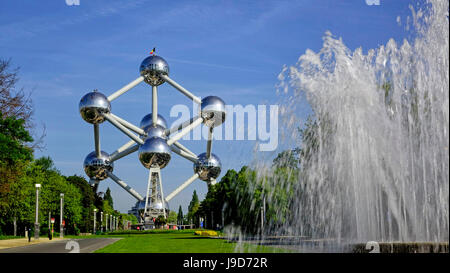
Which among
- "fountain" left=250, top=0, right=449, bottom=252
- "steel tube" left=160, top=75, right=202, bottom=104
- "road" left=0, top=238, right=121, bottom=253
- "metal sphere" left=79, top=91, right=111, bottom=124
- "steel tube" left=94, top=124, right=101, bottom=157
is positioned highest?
"steel tube" left=160, top=75, right=202, bottom=104

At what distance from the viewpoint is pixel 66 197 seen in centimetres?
7169

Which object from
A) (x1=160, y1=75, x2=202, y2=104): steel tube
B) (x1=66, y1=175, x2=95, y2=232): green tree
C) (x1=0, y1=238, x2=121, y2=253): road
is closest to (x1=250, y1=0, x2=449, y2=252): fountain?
(x1=0, y1=238, x2=121, y2=253): road

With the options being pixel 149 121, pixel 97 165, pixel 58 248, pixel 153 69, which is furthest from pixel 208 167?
pixel 58 248

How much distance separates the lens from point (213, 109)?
67.4 meters

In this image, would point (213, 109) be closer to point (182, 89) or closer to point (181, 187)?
point (182, 89)

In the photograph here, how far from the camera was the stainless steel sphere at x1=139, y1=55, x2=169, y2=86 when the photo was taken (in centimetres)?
6925

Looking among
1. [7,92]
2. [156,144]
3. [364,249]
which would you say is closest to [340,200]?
[364,249]

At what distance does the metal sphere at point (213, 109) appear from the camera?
67438 mm

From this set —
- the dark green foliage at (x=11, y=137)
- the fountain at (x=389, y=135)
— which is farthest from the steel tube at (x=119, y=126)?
the fountain at (x=389, y=135)

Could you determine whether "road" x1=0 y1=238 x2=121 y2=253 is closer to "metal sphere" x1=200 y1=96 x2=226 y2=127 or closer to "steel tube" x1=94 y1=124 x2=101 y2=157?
"steel tube" x1=94 y1=124 x2=101 y2=157

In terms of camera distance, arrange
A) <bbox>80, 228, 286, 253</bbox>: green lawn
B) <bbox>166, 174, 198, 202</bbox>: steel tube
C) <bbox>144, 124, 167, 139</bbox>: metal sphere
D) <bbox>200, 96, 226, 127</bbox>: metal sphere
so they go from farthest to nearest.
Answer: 1. <bbox>166, 174, 198, 202</bbox>: steel tube
2. <bbox>144, 124, 167, 139</bbox>: metal sphere
3. <bbox>200, 96, 226, 127</bbox>: metal sphere
4. <bbox>80, 228, 286, 253</bbox>: green lawn

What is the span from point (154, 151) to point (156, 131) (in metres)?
Answer: 6.78

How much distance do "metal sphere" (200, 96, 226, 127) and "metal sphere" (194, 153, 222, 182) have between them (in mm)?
7259
